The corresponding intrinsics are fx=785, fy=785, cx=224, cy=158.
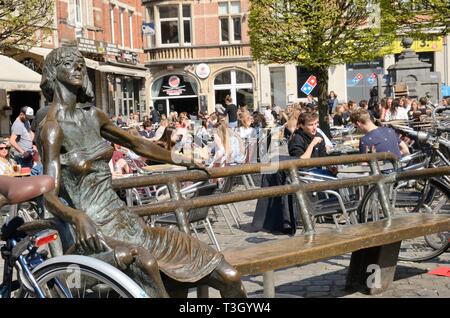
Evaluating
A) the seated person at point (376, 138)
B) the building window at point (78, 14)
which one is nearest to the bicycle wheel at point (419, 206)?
the seated person at point (376, 138)

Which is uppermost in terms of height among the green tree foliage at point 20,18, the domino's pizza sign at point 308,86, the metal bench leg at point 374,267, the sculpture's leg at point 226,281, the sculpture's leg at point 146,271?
the green tree foliage at point 20,18

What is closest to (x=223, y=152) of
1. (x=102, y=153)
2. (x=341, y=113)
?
Result: (x=102, y=153)

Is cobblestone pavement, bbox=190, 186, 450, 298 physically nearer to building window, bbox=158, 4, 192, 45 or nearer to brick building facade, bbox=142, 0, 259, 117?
brick building facade, bbox=142, 0, 259, 117

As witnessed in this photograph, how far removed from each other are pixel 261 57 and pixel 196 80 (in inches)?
953

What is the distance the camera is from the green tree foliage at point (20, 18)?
18.6 metres

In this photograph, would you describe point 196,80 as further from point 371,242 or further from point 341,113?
point 371,242

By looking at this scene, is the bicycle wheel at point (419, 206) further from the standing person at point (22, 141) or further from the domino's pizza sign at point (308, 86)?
the domino's pizza sign at point (308, 86)

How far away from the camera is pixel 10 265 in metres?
3.35

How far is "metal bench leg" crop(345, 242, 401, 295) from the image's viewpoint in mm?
5766

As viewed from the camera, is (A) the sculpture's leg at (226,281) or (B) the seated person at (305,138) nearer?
(A) the sculpture's leg at (226,281)

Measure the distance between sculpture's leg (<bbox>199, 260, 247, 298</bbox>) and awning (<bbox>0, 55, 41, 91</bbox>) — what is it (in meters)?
15.0

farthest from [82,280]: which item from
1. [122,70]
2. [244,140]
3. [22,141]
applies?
[122,70]

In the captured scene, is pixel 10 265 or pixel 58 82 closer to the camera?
pixel 10 265

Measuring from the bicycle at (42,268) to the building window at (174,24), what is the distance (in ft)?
135
